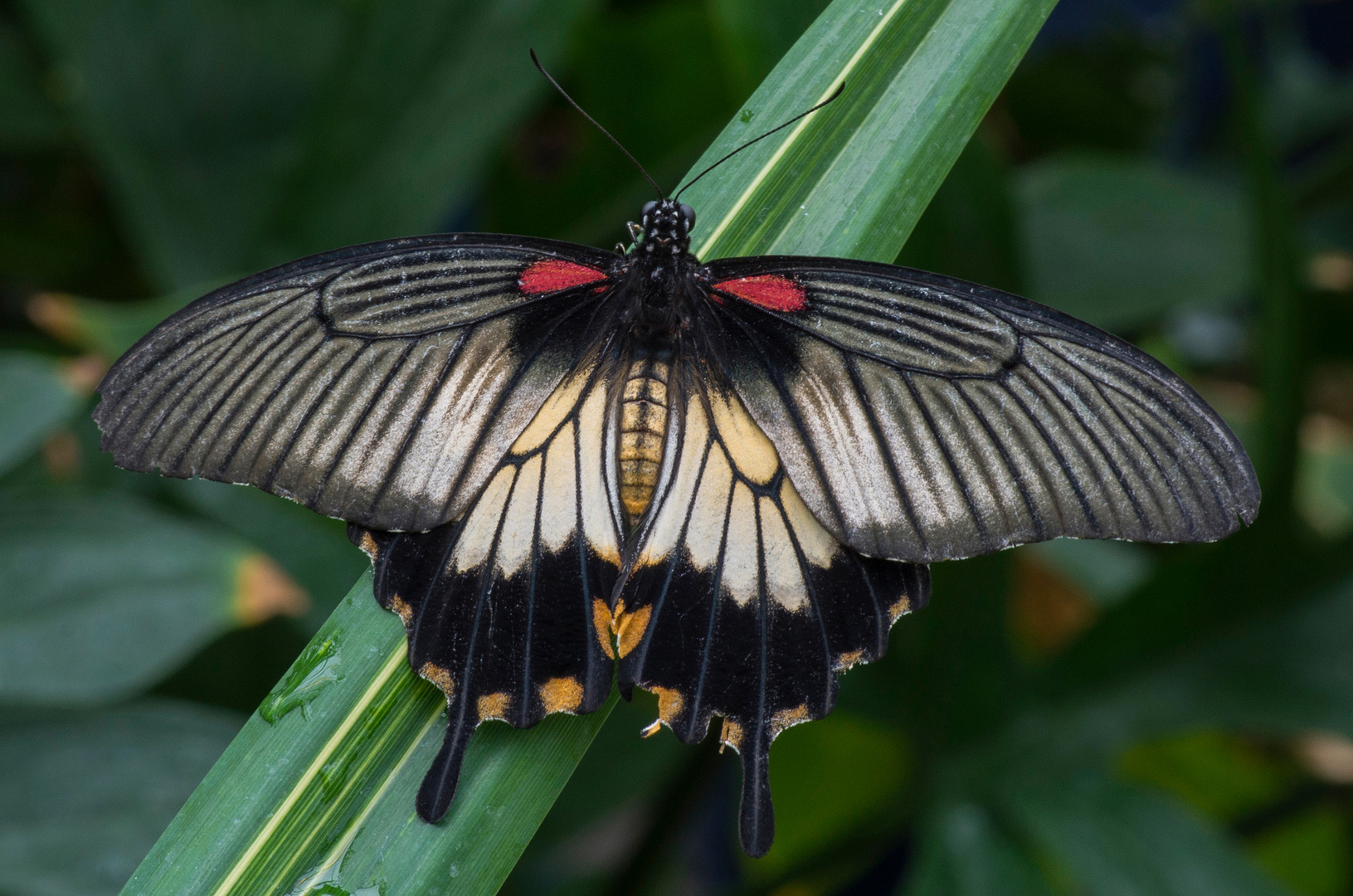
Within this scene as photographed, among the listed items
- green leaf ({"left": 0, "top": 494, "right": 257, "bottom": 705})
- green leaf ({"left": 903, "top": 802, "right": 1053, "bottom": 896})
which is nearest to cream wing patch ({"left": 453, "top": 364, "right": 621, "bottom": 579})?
green leaf ({"left": 0, "top": 494, "right": 257, "bottom": 705})

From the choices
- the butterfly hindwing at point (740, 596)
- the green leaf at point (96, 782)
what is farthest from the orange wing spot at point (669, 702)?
the green leaf at point (96, 782)

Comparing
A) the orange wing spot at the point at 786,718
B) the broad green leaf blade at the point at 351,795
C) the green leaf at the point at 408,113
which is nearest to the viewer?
the broad green leaf blade at the point at 351,795

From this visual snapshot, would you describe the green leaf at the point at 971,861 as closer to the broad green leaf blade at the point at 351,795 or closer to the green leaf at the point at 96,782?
the broad green leaf blade at the point at 351,795

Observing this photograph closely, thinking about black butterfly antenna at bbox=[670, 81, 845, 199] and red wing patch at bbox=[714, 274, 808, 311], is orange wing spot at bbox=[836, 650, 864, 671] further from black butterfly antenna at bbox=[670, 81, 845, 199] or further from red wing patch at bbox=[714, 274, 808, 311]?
black butterfly antenna at bbox=[670, 81, 845, 199]

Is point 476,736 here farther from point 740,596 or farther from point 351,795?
point 740,596

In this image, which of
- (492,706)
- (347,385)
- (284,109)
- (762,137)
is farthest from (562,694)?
(284,109)

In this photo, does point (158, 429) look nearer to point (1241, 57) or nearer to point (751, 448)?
Answer: point (751, 448)
